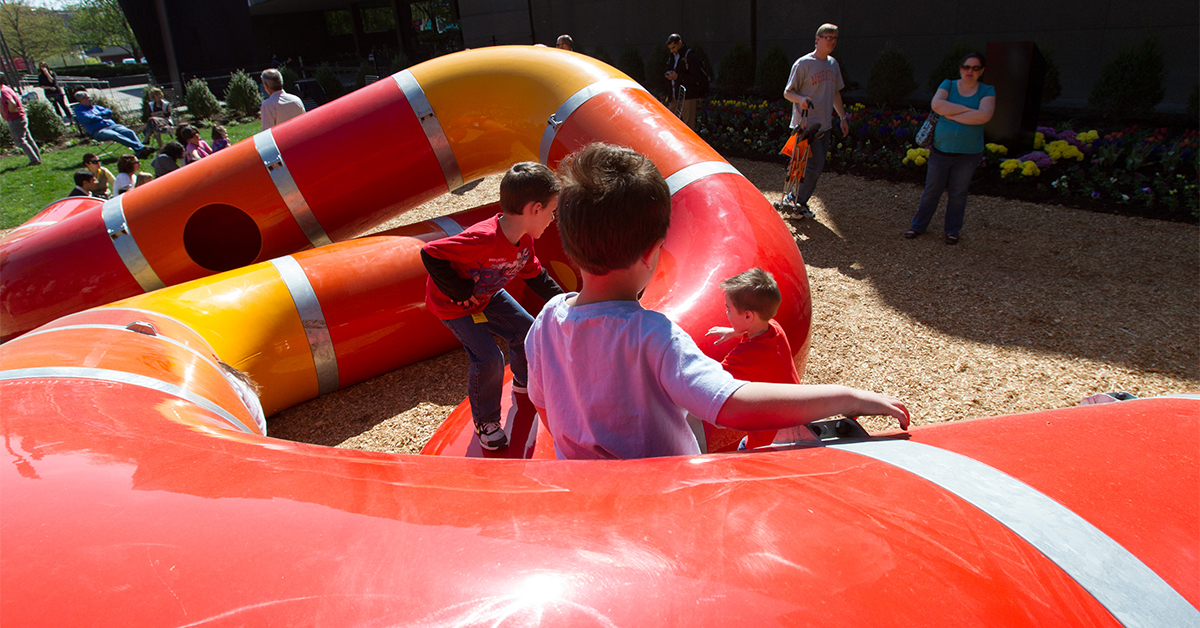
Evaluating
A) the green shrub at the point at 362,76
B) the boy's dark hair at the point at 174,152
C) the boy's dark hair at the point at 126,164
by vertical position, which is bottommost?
the boy's dark hair at the point at 126,164

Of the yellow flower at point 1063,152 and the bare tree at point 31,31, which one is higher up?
the bare tree at point 31,31

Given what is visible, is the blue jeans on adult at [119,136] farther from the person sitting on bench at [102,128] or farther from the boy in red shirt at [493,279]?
the boy in red shirt at [493,279]

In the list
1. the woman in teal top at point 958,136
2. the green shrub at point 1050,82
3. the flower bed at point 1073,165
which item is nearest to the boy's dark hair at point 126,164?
the woman in teal top at point 958,136

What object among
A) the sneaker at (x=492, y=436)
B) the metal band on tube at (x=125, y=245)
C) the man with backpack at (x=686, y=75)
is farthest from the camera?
the man with backpack at (x=686, y=75)

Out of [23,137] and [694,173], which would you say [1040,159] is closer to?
[694,173]

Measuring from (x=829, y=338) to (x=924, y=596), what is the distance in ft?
12.7

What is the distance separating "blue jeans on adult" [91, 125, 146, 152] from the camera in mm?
13102

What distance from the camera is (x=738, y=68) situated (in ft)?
42.1

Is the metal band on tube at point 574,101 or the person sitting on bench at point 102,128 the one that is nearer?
the metal band on tube at point 574,101

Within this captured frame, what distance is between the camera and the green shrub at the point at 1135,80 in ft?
27.0

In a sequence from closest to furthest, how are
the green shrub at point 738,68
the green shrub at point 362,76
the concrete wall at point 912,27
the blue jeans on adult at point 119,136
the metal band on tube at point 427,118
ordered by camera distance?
the metal band on tube at point 427,118 < the concrete wall at point 912,27 < the green shrub at point 738,68 < the blue jeans on adult at point 119,136 < the green shrub at point 362,76

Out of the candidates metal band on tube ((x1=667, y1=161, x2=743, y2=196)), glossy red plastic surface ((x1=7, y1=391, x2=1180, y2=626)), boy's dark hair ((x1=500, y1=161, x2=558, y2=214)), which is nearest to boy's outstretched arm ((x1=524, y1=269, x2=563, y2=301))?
boy's dark hair ((x1=500, y1=161, x2=558, y2=214))

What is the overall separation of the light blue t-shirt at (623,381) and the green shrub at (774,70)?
38.9ft

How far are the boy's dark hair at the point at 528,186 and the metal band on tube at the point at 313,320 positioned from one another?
1.96m
